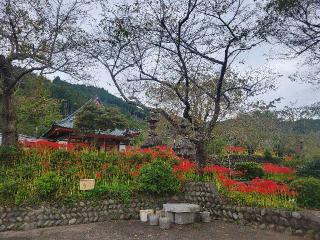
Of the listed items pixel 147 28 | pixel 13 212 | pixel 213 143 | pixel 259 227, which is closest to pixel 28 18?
pixel 147 28

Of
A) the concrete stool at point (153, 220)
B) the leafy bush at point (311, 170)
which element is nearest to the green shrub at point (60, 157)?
the concrete stool at point (153, 220)

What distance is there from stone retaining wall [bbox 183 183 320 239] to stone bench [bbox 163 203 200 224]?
92 centimetres

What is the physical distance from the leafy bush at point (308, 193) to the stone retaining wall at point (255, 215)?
727 mm

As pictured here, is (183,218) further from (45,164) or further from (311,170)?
(311,170)

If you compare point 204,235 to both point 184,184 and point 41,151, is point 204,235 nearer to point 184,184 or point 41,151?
point 184,184

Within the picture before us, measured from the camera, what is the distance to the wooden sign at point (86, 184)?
10.7 m

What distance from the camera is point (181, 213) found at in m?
9.52

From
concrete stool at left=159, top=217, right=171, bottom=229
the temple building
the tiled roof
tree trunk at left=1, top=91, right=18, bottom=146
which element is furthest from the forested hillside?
concrete stool at left=159, top=217, right=171, bottom=229

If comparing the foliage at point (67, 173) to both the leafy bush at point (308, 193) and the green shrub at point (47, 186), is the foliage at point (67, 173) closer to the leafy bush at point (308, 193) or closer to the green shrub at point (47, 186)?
the green shrub at point (47, 186)

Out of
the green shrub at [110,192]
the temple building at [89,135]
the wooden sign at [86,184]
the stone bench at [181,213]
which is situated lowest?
the stone bench at [181,213]

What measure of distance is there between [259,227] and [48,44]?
394 inches

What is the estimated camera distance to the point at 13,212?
9734mm

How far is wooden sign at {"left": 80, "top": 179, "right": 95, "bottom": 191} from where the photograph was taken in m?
10.7

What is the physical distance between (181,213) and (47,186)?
407cm
